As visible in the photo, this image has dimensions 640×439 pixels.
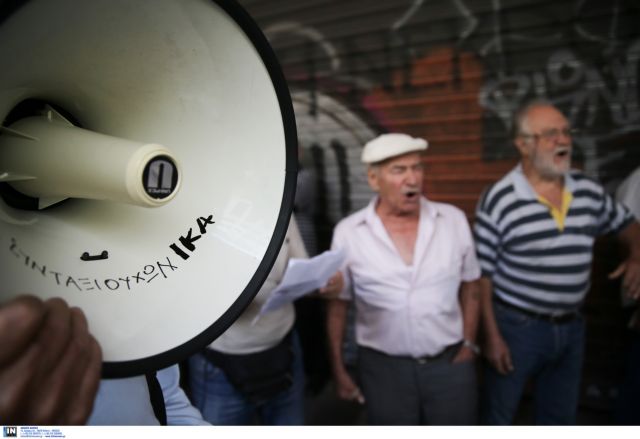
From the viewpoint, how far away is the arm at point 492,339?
1986mm

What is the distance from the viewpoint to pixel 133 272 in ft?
2.10

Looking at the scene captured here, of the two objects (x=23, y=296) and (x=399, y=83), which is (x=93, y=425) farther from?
(x=399, y=83)

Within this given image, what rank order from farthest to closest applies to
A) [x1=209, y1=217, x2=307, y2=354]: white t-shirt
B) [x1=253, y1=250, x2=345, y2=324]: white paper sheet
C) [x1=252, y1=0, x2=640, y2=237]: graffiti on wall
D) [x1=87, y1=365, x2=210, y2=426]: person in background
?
[x1=252, y1=0, x2=640, y2=237]: graffiti on wall, [x1=209, y1=217, x2=307, y2=354]: white t-shirt, [x1=253, y1=250, x2=345, y2=324]: white paper sheet, [x1=87, y1=365, x2=210, y2=426]: person in background

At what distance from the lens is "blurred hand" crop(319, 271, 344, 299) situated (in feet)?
5.84

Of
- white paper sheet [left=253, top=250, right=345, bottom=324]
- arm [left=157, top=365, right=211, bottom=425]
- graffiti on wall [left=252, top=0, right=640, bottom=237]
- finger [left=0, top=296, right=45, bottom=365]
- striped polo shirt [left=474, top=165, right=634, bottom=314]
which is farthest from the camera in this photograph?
graffiti on wall [left=252, top=0, right=640, bottom=237]

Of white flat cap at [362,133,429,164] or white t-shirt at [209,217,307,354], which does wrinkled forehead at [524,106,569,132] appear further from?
white t-shirt at [209,217,307,354]

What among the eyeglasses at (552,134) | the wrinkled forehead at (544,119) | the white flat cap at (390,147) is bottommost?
the white flat cap at (390,147)

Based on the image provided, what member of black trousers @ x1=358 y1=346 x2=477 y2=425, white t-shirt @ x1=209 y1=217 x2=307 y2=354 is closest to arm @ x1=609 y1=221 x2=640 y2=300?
black trousers @ x1=358 y1=346 x2=477 y2=425

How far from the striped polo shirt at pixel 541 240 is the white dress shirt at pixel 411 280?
6.2 inches

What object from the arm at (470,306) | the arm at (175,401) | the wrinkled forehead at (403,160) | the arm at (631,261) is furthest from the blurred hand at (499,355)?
the arm at (175,401)

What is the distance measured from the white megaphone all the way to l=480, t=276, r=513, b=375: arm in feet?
5.15

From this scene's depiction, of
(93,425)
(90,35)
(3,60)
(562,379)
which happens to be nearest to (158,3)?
(90,35)

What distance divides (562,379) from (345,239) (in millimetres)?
1189

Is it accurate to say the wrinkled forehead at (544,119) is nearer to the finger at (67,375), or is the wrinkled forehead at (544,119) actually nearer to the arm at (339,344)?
the arm at (339,344)
